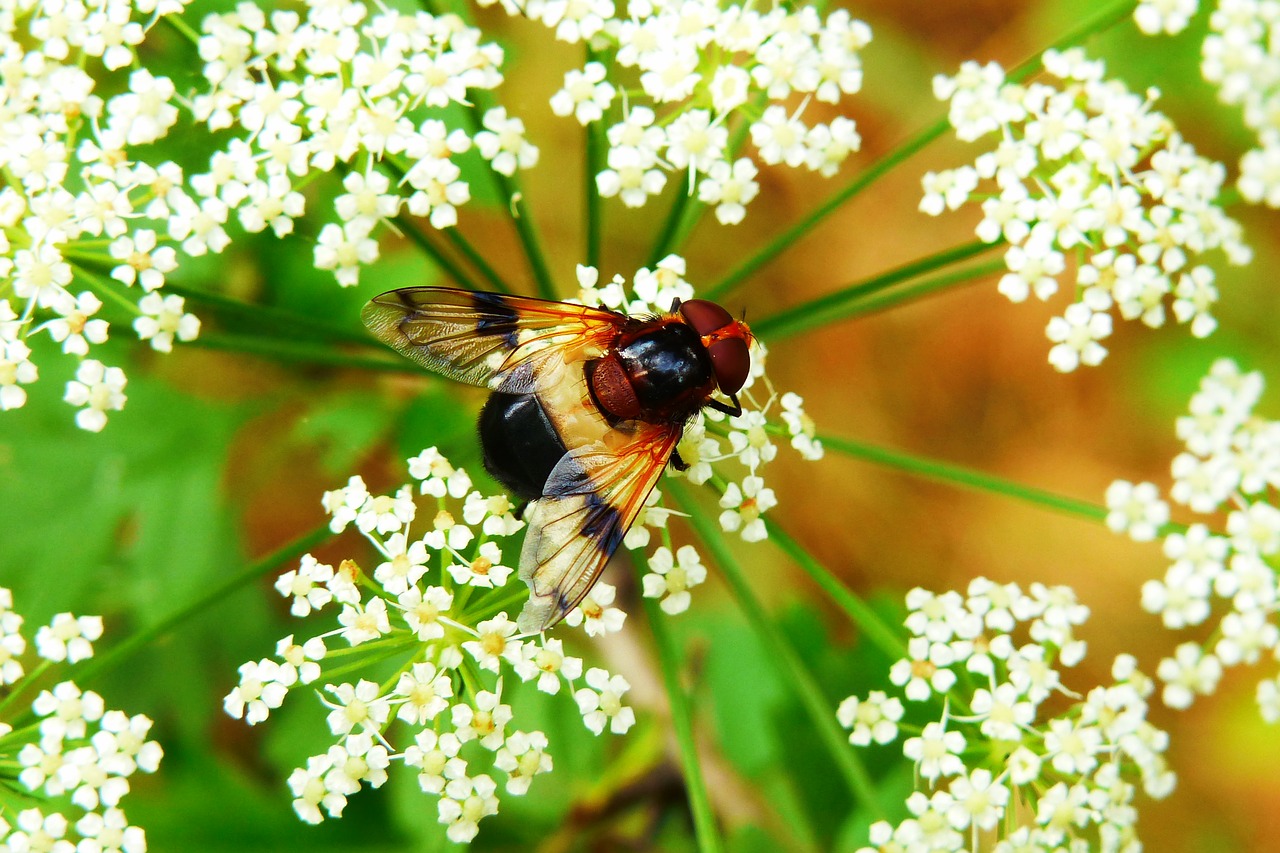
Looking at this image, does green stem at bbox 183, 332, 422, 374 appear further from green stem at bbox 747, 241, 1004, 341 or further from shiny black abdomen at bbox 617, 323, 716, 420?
green stem at bbox 747, 241, 1004, 341

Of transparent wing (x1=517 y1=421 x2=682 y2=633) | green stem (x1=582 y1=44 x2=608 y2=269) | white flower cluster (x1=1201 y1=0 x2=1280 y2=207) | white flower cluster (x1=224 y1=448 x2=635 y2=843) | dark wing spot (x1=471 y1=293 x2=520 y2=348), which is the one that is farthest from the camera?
white flower cluster (x1=1201 y1=0 x2=1280 y2=207)

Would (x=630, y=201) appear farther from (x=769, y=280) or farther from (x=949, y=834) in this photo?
(x=769, y=280)

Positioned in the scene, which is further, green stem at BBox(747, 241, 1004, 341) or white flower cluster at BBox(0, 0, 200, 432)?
green stem at BBox(747, 241, 1004, 341)

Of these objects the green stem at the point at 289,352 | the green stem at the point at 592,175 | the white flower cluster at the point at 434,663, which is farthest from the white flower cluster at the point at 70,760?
the green stem at the point at 592,175

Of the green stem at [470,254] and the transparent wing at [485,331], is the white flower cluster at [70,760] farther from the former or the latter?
the green stem at [470,254]

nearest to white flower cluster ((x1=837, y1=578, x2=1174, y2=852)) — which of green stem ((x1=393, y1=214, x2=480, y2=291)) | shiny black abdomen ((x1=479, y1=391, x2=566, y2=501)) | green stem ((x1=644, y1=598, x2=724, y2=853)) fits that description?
green stem ((x1=644, y1=598, x2=724, y2=853))

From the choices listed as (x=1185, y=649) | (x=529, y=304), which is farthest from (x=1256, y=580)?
(x=529, y=304)

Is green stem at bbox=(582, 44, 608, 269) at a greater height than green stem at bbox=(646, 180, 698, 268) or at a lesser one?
greater

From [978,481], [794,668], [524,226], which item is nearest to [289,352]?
[524,226]
